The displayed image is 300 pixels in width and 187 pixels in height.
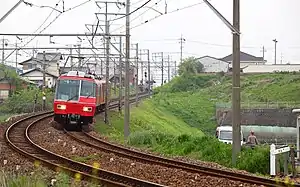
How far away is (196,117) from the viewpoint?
200 ft

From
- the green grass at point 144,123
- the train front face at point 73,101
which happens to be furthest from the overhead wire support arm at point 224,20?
the train front face at point 73,101

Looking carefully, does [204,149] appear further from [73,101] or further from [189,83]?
[189,83]

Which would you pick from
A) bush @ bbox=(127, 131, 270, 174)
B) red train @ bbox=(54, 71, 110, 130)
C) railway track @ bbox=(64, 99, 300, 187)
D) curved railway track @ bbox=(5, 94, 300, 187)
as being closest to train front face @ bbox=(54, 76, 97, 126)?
red train @ bbox=(54, 71, 110, 130)

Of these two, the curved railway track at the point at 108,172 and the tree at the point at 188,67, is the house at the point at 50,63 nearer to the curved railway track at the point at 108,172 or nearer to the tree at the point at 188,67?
the tree at the point at 188,67

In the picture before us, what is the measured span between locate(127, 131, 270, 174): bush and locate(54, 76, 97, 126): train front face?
17.4 feet

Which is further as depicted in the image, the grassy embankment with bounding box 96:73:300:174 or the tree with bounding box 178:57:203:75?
the tree with bounding box 178:57:203:75

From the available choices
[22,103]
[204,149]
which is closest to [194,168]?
[204,149]

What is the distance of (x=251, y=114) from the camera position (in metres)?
51.3

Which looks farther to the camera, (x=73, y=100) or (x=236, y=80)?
(x=73, y=100)

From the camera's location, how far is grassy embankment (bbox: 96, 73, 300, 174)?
18.2 m

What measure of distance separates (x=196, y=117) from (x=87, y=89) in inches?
1318

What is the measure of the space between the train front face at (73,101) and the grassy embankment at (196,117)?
2033 millimetres

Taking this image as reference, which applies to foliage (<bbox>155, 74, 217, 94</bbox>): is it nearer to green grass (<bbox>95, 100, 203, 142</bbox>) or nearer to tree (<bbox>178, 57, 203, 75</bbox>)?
tree (<bbox>178, 57, 203, 75</bbox>)

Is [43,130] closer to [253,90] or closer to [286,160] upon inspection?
[286,160]
